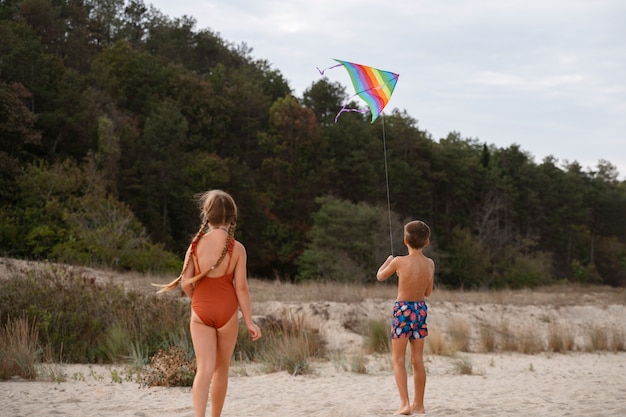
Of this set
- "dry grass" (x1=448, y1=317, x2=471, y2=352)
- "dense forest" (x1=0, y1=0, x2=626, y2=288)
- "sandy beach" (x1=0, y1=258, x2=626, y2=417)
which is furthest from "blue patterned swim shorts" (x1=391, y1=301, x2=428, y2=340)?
"dense forest" (x1=0, y1=0, x2=626, y2=288)

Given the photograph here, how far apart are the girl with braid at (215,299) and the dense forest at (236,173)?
18.7 meters

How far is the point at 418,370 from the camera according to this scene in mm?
6312

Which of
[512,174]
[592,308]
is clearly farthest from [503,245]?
[592,308]

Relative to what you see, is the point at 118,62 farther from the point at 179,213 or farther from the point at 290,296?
the point at 290,296

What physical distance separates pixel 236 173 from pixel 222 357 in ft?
135

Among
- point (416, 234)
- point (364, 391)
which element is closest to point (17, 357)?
point (364, 391)

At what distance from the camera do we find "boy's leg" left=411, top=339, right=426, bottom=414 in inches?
247

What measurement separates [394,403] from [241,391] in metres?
1.95

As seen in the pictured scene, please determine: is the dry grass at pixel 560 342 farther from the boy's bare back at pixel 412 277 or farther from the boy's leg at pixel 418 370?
the boy's bare back at pixel 412 277

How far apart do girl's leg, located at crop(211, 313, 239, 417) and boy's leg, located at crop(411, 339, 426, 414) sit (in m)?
1.89

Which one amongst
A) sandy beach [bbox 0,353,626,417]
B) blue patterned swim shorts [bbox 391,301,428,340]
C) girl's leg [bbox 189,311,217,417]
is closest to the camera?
girl's leg [bbox 189,311,217,417]

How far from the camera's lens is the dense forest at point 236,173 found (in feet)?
107

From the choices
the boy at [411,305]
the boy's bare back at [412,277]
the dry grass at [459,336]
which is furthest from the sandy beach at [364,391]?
the boy's bare back at [412,277]

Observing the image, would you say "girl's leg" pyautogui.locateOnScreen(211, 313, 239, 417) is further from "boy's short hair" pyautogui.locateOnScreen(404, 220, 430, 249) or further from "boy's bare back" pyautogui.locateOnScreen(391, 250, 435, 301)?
"boy's short hair" pyautogui.locateOnScreen(404, 220, 430, 249)
